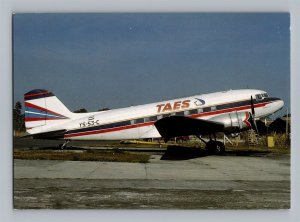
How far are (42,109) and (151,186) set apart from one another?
3.18m

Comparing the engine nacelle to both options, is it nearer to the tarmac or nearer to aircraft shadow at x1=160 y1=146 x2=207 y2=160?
aircraft shadow at x1=160 y1=146 x2=207 y2=160

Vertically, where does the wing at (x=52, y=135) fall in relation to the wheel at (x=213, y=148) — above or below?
above

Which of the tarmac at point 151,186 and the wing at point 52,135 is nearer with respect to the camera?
the tarmac at point 151,186

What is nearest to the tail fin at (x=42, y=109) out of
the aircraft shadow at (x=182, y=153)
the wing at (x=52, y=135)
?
the wing at (x=52, y=135)

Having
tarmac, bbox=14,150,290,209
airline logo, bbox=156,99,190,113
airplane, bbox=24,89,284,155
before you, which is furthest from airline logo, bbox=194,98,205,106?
tarmac, bbox=14,150,290,209

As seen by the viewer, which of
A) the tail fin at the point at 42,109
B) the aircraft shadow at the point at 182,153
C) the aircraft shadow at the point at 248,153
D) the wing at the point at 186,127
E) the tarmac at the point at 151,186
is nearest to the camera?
the tarmac at the point at 151,186

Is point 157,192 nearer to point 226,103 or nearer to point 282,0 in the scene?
point 282,0

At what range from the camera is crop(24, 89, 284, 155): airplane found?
24.5 ft

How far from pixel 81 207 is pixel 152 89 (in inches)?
79.7

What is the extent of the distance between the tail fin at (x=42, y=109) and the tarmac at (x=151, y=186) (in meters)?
0.92

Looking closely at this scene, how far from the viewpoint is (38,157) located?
668 cm

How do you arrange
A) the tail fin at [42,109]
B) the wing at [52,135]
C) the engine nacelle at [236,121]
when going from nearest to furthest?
the tail fin at [42,109] < the wing at [52,135] < the engine nacelle at [236,121]

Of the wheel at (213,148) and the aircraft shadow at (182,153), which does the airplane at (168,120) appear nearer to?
the wheel at (213,148)

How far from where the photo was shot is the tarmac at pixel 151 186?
4805 millimetres
